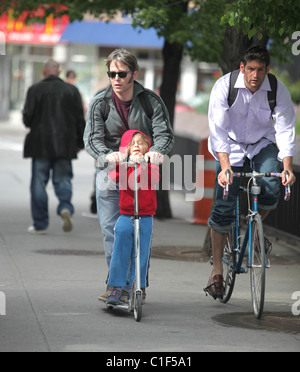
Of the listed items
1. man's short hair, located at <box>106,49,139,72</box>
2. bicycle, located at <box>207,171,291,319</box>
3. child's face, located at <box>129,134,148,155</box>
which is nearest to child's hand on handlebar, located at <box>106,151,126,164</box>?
child's face, located at <box>129,134,148,155</box>

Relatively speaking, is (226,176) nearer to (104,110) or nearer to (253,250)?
(253,250)

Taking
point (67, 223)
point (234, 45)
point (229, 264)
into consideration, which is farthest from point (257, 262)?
point (67, 223)

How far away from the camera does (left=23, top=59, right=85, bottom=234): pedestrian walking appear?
36.7 feet

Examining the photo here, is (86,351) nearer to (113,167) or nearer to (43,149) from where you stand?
(113,167)

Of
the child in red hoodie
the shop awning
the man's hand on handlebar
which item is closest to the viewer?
the child in red hoodie

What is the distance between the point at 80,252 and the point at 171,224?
3016 mm

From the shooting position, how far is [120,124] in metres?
7.00

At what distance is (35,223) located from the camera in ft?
36.4

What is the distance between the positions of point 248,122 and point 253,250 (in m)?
0.95

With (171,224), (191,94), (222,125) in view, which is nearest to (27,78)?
(191,94)

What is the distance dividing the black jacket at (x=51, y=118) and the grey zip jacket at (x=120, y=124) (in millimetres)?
4210

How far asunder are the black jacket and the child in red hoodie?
174 inches

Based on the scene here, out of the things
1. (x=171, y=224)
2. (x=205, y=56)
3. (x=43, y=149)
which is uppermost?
(x=205, y=56)

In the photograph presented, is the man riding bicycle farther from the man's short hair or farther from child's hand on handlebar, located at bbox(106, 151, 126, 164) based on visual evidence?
child's hand on handlebar, located at bbox(106, 151, 126, 164)
